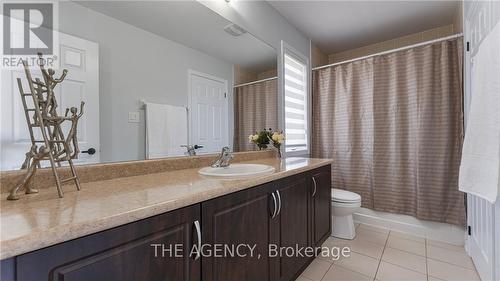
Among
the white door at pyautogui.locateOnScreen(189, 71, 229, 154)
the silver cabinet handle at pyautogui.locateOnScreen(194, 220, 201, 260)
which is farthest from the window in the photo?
the silver cabinet handle at pyautogui.locateOnScreen(194, 220, 201, 260)

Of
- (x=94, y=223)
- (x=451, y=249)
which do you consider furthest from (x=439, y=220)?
(x=94, y=223)

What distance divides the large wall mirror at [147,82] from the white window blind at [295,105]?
628 millimetres

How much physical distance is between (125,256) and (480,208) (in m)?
2.13

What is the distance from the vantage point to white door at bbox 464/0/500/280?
1.32m

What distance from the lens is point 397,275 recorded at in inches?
65.5

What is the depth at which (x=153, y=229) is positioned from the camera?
0.72 metres

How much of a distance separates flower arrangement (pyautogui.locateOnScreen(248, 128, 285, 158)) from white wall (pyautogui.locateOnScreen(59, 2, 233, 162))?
0.84 metres

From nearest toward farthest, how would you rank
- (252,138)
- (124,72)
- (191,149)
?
1. (124,72)
2. (191,149)
3. (252,138)

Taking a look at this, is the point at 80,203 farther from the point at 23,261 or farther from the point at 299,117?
the point at 299,117

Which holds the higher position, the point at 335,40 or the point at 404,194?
the point at 335,40

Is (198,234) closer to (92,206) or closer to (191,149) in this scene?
(92,206)

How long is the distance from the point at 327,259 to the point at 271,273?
0.85 metres

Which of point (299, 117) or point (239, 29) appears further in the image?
point (299, 117)

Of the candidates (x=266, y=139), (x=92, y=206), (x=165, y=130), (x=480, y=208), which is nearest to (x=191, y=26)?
(x=165, y=130)
